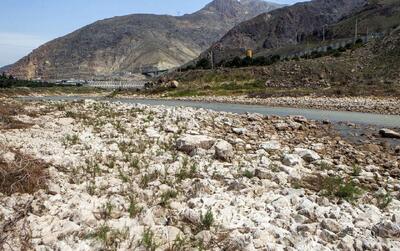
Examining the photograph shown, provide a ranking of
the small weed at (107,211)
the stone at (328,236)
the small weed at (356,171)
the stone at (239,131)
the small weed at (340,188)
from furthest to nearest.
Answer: the stone at (239,131)
the small weed at (356,171)
the small weed at (340,188)
the small weed at (107,211)
the stone at (328,236)

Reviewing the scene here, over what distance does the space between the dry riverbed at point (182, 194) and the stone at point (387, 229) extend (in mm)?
17

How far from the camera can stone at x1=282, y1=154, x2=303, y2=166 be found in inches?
453

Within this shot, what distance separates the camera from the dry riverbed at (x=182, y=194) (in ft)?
23.0

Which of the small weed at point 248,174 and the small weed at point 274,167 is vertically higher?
the small weed at point 248,174

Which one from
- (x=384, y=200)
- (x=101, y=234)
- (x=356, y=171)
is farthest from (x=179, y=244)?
(x=356, y=171)

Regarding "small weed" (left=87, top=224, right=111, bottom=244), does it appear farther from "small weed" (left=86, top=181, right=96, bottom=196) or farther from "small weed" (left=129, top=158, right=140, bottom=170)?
"small weed" (left=129, top=158, right=140, bottom=170)

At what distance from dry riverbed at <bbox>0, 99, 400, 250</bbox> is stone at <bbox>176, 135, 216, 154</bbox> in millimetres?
30

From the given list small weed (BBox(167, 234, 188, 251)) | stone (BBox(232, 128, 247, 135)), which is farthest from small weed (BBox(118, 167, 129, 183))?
stone (BBox(232, 128, 247, 135))

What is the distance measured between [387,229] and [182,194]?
383cm

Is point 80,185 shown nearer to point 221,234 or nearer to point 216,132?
point 221,234

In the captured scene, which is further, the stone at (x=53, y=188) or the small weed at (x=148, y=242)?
the stone at (x=53, y=188)

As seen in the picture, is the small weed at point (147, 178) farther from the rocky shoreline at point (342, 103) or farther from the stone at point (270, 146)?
the rocky shoreline at point (342, 103)

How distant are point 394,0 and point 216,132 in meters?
171

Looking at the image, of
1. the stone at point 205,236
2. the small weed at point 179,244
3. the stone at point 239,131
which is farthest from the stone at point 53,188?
the stone at point 239,131
